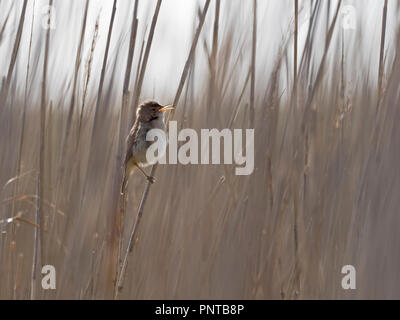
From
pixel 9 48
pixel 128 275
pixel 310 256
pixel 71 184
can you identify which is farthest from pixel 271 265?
pixel 9 48

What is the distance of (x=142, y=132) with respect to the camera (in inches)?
117

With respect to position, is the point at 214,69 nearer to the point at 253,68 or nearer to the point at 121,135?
the point at 253,68

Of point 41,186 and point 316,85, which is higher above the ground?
point 316,85

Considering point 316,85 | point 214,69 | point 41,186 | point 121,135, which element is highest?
point 214,69

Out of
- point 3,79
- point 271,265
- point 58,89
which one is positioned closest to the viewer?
point 271,265

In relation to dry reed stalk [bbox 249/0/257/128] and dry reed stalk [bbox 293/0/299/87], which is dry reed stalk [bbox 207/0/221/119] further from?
dry reed stalk [bbox 293/0/299/87]

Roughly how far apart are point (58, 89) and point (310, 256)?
1.14m

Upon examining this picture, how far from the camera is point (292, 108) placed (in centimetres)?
213

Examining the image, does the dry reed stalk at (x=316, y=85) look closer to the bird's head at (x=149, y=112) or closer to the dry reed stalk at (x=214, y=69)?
the dry reed stalk at (x=214, y=69)

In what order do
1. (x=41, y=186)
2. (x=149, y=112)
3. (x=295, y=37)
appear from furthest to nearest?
(x=149, y=112), (x=295, y=37), (x=41, y=186)

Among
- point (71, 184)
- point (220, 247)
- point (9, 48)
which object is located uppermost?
point (9, 48)

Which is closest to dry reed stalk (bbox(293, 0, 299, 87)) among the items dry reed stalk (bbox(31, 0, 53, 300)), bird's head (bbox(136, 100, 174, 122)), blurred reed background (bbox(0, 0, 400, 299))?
blurred reed background (bbox(0, 0, 400, 299))

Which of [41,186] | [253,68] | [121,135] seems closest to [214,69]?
[253,68]

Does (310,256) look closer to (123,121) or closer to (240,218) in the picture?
(240,218)
